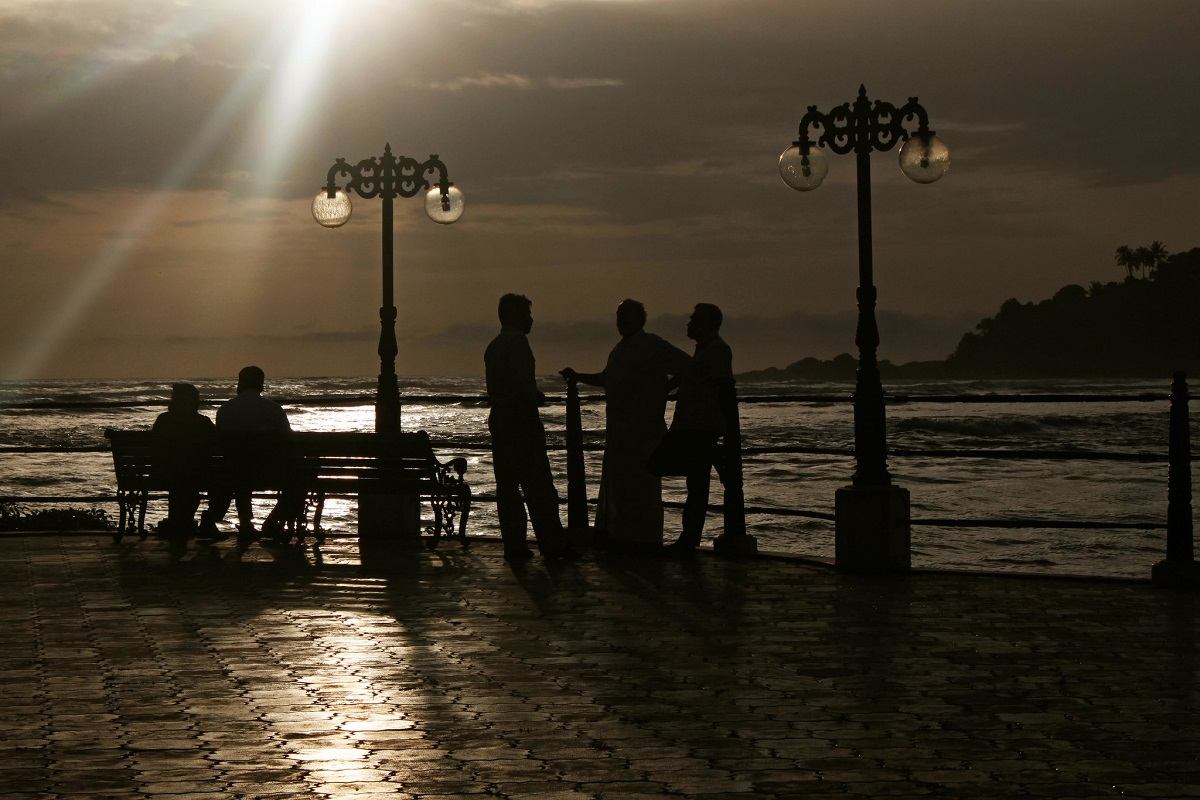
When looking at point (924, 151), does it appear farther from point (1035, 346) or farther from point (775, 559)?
point (1035, 346)

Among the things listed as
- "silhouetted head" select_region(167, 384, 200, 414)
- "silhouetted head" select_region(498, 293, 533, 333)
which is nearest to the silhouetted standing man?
"silhouetted head" select_region(498, 293, 533, 333)

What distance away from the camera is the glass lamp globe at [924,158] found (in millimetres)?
12156

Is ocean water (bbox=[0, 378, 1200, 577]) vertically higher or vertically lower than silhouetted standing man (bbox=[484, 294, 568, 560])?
lower

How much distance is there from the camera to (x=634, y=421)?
40.8ft

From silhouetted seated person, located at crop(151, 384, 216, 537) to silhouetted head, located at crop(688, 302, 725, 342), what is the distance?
14.3 feet

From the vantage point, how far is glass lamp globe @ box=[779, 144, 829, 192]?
1240 cm

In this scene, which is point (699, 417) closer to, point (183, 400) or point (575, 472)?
point (575, 472)

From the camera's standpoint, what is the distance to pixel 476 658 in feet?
24.9

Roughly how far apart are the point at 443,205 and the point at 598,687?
1008 cm

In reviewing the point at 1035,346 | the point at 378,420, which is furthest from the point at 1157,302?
the point at 378,420

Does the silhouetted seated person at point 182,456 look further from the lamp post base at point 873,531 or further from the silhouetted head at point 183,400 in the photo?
the lamp post base at point 873,531

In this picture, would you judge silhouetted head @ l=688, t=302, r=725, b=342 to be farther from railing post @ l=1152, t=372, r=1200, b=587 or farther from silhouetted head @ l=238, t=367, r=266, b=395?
silhouetted head @ l=238, t=367, r=266, b=395

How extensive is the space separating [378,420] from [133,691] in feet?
28.2

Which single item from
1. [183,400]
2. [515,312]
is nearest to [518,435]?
[515,312]
